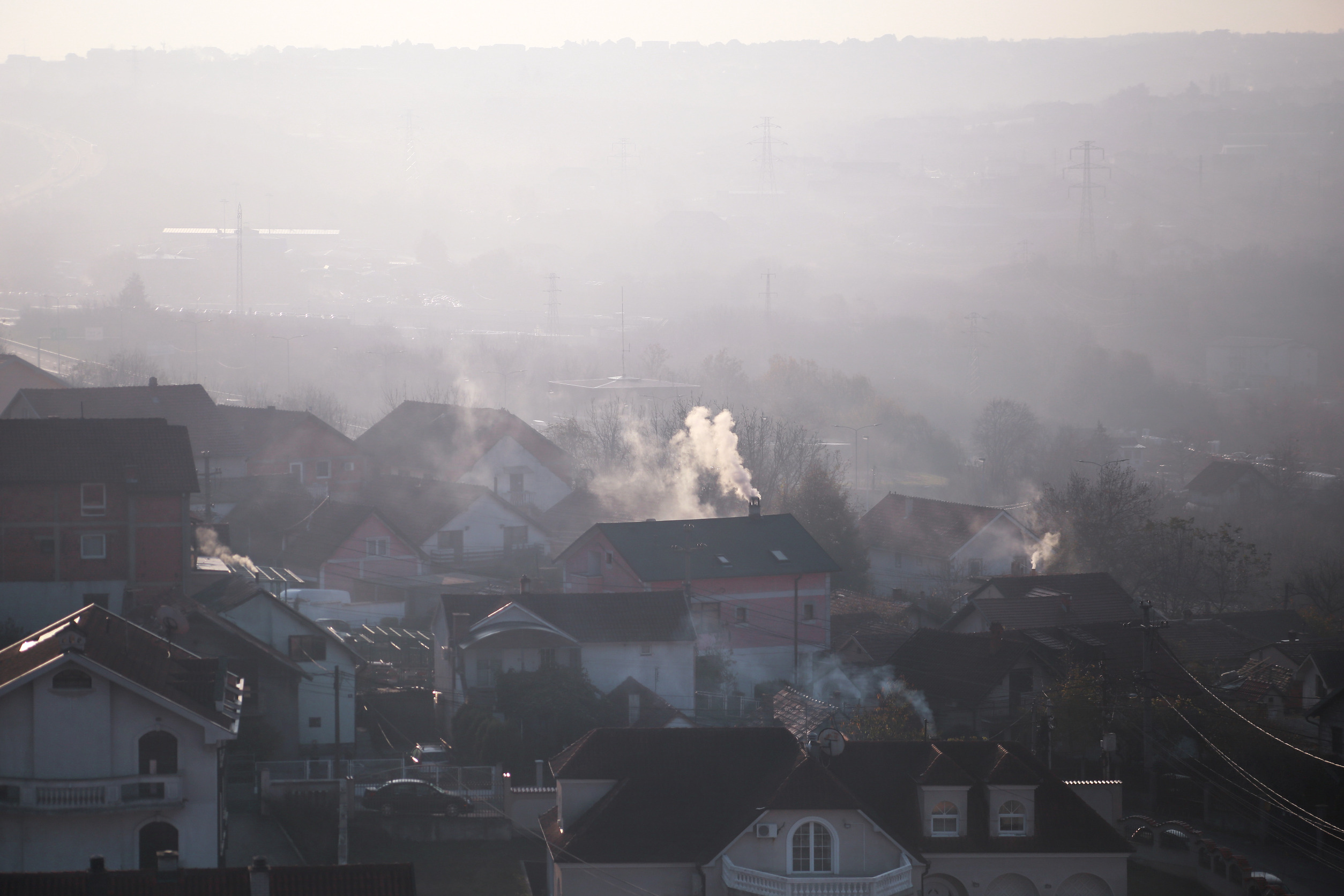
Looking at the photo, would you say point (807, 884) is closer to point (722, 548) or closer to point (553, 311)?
point (722, 548)

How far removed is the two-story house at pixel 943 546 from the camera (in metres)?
46.1

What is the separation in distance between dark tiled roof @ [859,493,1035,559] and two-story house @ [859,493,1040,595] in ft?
0.09

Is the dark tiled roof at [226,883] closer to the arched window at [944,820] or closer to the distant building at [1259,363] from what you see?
the arched window at [944,820]

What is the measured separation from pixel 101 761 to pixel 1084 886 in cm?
1379

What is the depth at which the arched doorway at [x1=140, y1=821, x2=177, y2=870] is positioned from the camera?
18.2 metres

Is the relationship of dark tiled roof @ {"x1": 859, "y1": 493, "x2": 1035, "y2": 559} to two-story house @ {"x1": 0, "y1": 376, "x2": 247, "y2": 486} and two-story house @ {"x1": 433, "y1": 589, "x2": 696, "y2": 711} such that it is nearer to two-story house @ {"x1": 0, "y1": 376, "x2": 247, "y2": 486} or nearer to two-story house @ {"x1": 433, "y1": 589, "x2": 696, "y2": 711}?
two-story house @ {"x1": 433, "y1": 589, "x2": 696, "y2": 711}

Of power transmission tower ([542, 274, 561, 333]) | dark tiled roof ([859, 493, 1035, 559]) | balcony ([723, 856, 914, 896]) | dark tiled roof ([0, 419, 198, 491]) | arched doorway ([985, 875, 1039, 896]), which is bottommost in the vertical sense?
arched doorway ([985, 875, 1039, 896])

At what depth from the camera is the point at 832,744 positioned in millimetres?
19609

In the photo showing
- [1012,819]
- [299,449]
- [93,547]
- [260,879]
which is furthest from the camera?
[299,449]

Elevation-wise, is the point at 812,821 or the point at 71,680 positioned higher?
the point at 71,680

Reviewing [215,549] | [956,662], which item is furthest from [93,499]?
[956,662]

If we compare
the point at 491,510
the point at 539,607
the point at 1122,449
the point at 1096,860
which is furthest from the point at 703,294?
the point at 1096,860

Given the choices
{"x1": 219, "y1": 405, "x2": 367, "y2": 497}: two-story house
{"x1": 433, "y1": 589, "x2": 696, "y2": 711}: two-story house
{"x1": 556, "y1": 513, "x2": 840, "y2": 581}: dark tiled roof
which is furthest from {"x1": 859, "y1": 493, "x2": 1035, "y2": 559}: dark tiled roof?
{"x1": 219, "y1": 405, "x2": 367, "y2": 497}: two-story house

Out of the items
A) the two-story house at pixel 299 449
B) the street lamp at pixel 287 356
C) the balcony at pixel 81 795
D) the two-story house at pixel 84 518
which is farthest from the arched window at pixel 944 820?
the street lamp at pixel 287 356
